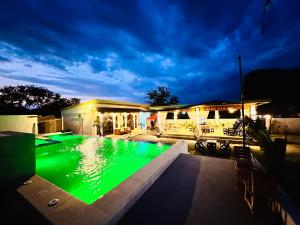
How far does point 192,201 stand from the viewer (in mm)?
3262

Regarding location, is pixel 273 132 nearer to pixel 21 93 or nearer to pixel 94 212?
pixel 94 212

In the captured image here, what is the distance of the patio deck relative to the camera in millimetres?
2689

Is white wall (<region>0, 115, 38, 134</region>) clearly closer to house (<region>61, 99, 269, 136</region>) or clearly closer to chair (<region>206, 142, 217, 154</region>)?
house (<region>61, 99, 269, 136</region>)

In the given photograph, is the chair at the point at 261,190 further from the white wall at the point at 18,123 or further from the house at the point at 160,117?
the white wall at the point at 18,123

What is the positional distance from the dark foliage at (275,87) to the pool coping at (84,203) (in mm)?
33081

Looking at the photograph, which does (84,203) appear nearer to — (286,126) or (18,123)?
(18,123)

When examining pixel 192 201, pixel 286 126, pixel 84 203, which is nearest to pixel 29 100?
pixel 84 203

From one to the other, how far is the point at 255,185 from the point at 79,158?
933 centimetres

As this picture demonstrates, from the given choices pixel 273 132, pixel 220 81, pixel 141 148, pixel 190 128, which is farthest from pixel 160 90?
pixel 220 81

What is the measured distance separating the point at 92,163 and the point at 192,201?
22.5 ft

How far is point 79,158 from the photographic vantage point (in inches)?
353

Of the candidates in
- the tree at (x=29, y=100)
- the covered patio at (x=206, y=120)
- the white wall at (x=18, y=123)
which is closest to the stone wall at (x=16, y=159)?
the covered patio at (x=206, y=120)

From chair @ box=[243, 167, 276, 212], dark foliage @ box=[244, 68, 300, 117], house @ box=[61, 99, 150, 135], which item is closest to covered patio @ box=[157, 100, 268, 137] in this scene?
house @ box=[61, 99, 150, 135]

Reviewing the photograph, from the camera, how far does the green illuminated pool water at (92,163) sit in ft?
19.4
